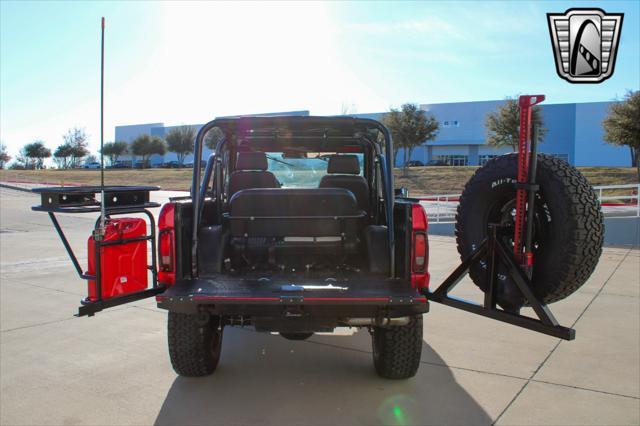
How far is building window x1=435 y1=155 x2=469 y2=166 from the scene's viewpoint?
6184 centimetres

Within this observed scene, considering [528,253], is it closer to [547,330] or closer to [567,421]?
[547,330]

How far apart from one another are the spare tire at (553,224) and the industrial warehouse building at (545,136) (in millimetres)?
46096

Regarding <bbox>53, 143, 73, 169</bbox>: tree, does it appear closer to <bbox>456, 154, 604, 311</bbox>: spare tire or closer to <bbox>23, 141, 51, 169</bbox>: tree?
<bbox>23, 141, 51, 169</bbox>: tree

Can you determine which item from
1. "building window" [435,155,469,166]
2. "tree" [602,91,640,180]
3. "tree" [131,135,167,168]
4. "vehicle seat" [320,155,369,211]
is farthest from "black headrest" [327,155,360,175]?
"tree" [131,135,167,168]

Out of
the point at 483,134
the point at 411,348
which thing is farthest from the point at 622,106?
the point at 411,348

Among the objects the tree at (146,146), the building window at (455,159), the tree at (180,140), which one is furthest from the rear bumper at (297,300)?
the tree at (146,146)

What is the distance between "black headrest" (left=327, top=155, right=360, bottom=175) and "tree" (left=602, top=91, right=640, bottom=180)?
29.8 m

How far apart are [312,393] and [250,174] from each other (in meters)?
2.17

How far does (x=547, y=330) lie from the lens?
2.76 m

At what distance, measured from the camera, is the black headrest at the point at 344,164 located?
5.25 metres

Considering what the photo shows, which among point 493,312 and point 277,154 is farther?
point 277,154

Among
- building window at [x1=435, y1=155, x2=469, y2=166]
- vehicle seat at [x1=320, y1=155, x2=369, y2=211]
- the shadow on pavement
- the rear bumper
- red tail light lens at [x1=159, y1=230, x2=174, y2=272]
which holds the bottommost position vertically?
the shadow on pavement

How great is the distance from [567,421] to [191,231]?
2.76m

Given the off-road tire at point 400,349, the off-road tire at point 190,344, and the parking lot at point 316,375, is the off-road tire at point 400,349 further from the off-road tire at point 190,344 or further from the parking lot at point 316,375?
the off-road tire at point 190,344
